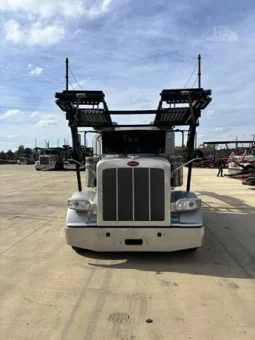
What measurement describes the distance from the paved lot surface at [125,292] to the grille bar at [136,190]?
0.80m

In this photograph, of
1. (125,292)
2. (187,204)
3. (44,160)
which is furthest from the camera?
(44,160)

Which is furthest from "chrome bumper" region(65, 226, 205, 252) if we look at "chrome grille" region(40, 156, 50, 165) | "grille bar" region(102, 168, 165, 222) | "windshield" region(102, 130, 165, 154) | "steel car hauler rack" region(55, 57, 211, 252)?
"chrome grille" region(40, 156, 50, 165)

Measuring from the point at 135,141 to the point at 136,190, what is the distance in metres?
2.42

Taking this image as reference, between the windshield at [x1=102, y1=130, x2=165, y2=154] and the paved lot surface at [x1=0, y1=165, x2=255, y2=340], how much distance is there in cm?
217

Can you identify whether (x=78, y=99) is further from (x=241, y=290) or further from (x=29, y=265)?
(x=241, y=290)

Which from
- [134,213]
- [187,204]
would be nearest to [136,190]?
[134,213]

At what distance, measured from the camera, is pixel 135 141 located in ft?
25.0

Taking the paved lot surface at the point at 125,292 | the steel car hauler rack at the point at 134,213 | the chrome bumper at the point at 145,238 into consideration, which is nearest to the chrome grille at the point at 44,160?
the paved lot surface at the point at 125,292

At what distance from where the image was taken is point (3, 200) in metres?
13.4

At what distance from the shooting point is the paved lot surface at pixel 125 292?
11.3 feet

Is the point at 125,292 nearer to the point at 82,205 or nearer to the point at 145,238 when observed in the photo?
the point at 145,238

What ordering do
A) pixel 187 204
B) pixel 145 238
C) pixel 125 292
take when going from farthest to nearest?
1. pixel 187 204
2. pixel 145 238
3. pixel 125 292

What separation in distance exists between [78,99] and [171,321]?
13.5 feet

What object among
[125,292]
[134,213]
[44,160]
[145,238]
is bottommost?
[44,160]
